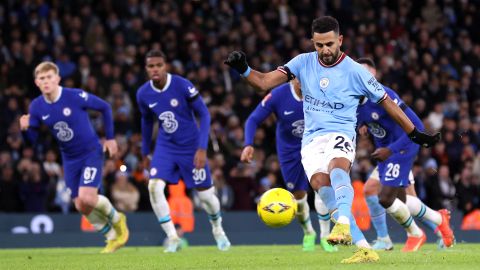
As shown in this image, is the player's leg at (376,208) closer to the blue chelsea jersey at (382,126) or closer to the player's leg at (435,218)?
the player's leg at (435,218)

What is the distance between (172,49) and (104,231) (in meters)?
8.54

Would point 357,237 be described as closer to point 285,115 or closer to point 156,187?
point 285,115

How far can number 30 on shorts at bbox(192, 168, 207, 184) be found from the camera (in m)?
14.2

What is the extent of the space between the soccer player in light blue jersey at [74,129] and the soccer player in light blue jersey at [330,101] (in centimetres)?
396

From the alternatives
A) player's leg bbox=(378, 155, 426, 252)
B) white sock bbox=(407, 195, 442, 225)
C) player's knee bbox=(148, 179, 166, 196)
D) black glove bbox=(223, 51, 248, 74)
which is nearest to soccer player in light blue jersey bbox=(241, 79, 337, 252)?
player's leg bbox=(378, 155, 426, 252)

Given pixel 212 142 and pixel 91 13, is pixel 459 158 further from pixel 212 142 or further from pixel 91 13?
pixel 91 13

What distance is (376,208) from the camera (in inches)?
554

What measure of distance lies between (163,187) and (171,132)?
77 cm

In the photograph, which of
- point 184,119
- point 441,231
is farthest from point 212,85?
point 441,231

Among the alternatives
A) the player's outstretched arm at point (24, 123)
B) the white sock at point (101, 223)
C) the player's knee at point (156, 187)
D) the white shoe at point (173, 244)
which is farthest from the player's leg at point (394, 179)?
the player's outstretched arm at point (24, 123)

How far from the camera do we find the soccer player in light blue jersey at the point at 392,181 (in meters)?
13.3

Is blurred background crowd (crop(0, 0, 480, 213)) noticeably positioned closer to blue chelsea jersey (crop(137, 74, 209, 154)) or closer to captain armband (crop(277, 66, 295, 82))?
blue chelsea jersey (crop(137, 74, 209, 154))

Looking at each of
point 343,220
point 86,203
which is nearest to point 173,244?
point 86,203

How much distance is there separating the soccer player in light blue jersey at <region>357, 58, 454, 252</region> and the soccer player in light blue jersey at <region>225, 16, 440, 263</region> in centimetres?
249
